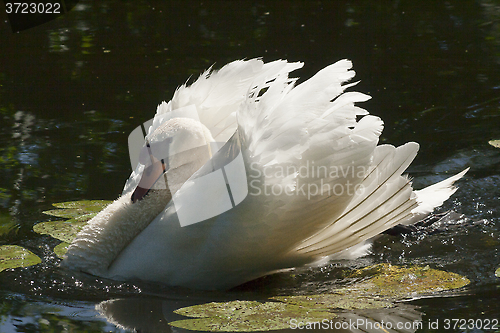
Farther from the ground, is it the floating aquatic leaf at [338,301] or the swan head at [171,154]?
the swan head at [171,154]

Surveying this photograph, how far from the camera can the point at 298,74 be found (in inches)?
306

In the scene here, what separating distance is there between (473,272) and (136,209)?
2.18m

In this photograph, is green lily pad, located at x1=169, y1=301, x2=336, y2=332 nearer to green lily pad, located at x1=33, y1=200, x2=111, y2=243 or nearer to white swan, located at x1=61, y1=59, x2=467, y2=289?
white swan, located at x1=61, y1=59, x2=467, y2=289

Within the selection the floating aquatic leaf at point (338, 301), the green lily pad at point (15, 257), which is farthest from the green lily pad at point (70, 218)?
the floating aquatic leaf at point (338, 301)

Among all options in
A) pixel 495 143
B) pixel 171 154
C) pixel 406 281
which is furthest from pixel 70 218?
pixel 495 143

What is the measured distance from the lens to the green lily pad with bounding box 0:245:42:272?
13.6 ft

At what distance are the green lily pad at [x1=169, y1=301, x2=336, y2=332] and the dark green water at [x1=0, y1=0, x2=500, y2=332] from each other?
188mm

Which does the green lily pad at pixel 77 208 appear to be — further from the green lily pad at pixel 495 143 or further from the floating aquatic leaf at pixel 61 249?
the green lily pad at pixel 495 143

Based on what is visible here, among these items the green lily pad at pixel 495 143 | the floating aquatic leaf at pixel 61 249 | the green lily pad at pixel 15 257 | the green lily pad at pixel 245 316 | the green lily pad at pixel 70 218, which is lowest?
the green lily pad at pixel 70 218

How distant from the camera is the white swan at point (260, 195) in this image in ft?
11.9

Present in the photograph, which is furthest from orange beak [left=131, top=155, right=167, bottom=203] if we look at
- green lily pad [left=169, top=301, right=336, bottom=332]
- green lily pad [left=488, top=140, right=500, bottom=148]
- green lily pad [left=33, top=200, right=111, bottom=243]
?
green lily pad [left=488, top=140, right=500, bottom=148]

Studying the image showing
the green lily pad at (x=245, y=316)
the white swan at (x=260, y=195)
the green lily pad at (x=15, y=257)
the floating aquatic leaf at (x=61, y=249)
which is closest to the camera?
the green lily pad at (x=245, y=316)

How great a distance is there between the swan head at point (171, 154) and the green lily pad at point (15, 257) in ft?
2.62

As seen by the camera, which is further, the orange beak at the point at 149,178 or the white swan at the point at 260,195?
the orange beak at the point at 149,178
